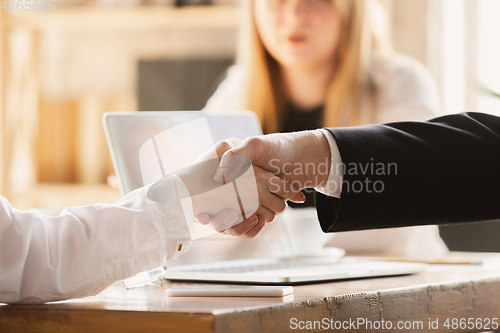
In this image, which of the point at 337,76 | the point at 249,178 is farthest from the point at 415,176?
the point at 337,76

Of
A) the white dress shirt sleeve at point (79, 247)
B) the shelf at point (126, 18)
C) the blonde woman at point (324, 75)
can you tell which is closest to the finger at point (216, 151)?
the white dress shirt sleeve at point (79, 247)

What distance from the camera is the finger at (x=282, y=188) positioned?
692mm

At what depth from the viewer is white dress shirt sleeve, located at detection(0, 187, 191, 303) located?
0.52 meters

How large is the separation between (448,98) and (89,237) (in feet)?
6.71

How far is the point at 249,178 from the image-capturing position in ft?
2.24

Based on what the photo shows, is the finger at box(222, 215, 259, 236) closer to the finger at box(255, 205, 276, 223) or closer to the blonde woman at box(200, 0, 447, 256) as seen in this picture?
the finger at box(255, 205, 276, 223)

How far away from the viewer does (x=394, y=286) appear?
0.62 metres

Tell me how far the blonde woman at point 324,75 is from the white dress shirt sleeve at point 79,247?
0.89 metres

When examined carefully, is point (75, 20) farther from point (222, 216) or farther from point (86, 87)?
point (222, 216)

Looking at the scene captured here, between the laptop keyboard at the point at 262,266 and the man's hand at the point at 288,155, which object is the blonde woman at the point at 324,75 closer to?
the laptop keyboard at the point at 262,266

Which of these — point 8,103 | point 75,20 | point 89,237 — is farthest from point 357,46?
point 8,103

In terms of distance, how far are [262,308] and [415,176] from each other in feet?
1.00

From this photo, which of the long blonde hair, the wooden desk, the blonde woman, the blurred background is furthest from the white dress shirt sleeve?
the blurred background

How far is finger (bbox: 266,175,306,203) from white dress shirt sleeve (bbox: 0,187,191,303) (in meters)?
0.15
